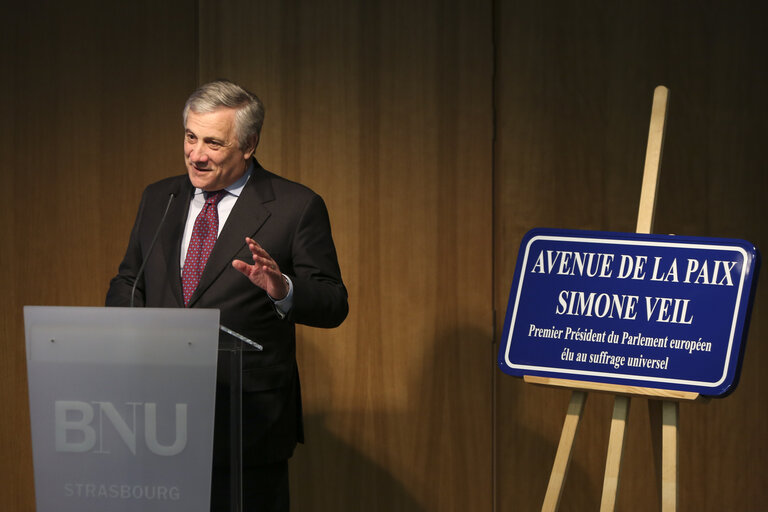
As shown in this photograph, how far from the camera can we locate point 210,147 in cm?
251

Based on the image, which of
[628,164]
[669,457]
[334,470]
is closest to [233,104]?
[669,457]

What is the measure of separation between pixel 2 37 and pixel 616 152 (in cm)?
263

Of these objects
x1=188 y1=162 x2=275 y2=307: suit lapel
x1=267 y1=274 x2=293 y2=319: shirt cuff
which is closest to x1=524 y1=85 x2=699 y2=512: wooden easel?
x1=267 y1=274 x2=293 y2=319: shirt cuff

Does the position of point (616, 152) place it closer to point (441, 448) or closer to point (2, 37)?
point (441, 448)

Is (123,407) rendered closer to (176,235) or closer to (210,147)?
(176,235)

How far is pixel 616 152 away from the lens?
3.87 metres

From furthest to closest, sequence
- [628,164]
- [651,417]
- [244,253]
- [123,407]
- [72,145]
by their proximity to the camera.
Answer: [628,164] < [72,145] < [651,417] < [244,253] < [123,407]

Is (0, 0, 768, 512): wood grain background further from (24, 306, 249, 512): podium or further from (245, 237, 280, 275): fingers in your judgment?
(24, 306, 249, 512): podium

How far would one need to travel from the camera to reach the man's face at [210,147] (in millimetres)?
2506

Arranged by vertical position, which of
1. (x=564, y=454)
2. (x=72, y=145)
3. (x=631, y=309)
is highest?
(x=72, y=145)

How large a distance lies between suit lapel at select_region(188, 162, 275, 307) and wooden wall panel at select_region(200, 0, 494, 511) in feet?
3.80

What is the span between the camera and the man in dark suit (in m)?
2.37

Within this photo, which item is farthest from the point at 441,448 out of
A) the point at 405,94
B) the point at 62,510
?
the point at 62,510

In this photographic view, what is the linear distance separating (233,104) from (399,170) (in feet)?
4.41
